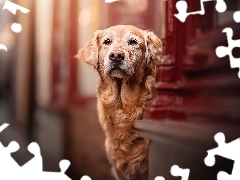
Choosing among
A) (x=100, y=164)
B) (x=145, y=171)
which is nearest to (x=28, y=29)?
(x=100, y=164)

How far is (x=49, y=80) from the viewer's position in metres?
1.36

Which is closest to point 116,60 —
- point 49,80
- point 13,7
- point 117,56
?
point 117,56

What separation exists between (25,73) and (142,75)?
432 millimetres

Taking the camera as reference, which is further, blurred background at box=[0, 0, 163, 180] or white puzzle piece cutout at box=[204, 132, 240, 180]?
blurred background at box=[0, 0, 163, 180]

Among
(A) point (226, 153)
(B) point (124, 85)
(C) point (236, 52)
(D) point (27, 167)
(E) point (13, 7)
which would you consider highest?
(E) point (13, 7)

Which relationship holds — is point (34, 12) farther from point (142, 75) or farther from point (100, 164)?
point (100, 164)

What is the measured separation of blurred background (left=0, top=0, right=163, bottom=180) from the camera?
1338 millimetres

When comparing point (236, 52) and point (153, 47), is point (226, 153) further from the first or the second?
point (153, 47)

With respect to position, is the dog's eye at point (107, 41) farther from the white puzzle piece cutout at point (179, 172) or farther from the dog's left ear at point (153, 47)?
the white puzzle piece cutout at point (179, 172)

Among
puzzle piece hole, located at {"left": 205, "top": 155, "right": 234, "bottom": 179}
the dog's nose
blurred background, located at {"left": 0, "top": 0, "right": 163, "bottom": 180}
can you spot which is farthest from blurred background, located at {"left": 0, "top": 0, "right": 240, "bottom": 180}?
puzzle piece hole, located at {"left": 205, "top": 155, "right": 234, "bottom": 179}

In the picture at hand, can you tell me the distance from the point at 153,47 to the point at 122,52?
0.37ft

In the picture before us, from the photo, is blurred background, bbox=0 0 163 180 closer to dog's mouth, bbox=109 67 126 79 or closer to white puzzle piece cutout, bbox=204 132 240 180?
dog's mouth, bbox=109 67 126 79

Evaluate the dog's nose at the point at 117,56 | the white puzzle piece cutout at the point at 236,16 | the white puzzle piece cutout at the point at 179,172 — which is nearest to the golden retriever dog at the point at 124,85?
the dog's nose at the point at 117,56

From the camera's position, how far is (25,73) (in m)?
1.36
